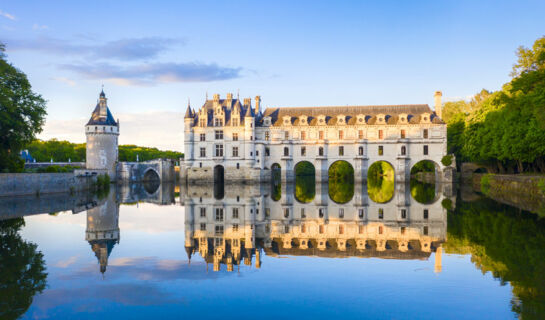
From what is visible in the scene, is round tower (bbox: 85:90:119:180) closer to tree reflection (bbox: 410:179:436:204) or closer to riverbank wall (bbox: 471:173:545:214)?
tree reflection (bbox: 410:179:436:204)

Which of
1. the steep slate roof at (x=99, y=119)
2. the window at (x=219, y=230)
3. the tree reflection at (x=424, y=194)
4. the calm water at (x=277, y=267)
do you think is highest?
the steep slate roof at (x=99, y=119)

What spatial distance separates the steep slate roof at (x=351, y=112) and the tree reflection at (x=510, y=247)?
31435mm

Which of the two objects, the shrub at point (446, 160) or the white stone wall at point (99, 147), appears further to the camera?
the white stone wall at point (99, 147)

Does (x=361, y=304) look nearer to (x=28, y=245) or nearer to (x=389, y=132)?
(x=28, y=245)

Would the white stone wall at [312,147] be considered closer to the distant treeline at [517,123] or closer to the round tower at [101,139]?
the distant treeline at [517,123]

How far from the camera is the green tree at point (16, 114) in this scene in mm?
32750

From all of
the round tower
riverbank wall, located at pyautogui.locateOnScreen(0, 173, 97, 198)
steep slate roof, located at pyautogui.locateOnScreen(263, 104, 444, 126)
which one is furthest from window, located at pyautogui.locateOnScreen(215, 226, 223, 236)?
the round tower

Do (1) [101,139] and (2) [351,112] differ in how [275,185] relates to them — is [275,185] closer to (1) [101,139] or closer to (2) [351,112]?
(2) [351,112]

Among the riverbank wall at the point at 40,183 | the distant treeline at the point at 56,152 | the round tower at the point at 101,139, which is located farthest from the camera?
the distant treeline at the point at 56,152

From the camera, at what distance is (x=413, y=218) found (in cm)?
2072

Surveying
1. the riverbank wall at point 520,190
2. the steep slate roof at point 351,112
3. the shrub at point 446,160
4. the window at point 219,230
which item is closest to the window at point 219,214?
the window at point 219,230

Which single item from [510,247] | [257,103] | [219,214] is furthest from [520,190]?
[257,103]

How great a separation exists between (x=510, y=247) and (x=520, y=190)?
24.2 meters

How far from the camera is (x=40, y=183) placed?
35.4 meters
